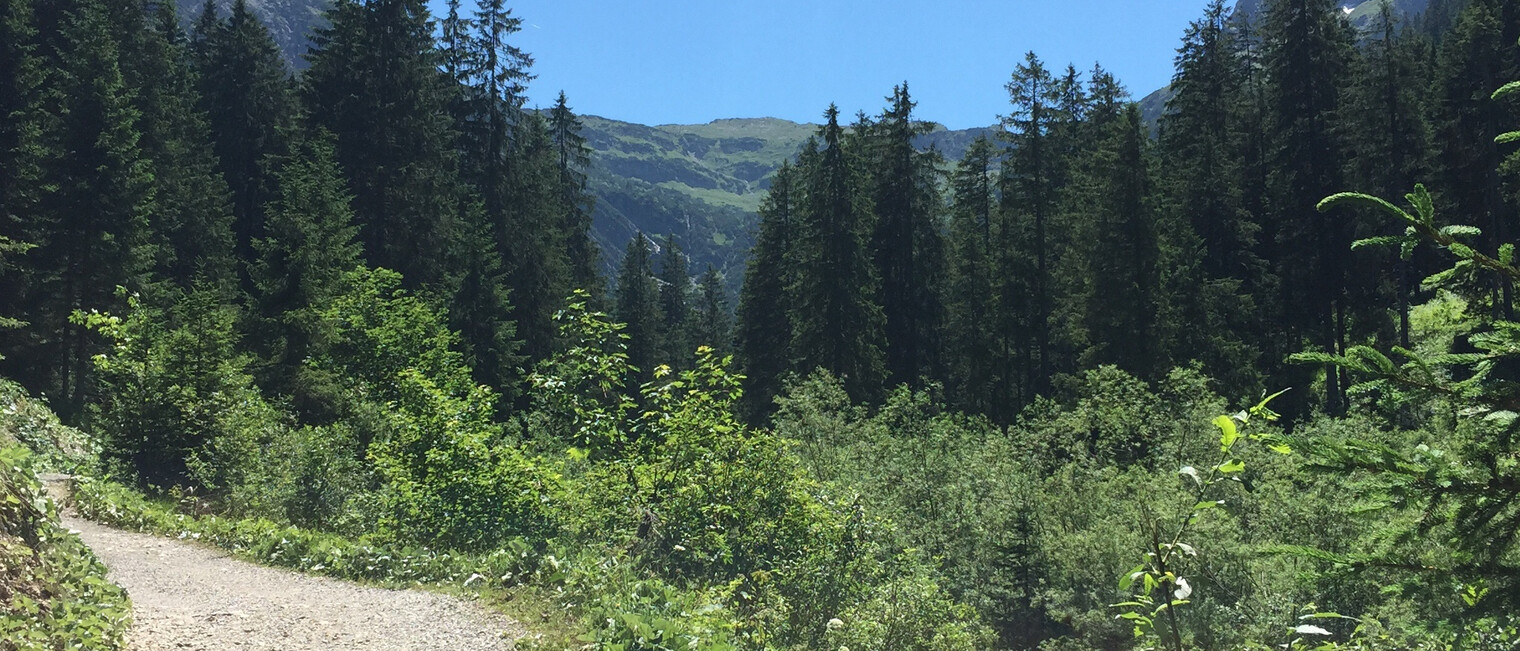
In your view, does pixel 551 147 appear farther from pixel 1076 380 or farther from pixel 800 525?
pixel 800 525

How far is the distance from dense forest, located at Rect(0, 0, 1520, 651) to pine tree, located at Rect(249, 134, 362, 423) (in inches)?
4.8

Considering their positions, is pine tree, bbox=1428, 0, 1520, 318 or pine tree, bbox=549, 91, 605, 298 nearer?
pine tree, bbox=1428, 0, 1520, 318

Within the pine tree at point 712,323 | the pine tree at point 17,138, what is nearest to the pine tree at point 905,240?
the pine tree at point 712,323

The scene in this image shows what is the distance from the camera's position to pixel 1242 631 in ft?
40.8

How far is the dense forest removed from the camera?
8094 mm

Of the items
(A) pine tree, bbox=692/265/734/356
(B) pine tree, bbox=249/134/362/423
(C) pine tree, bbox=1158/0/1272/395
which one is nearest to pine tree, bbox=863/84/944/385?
(C) pine tree, bbox=1158/0/1272/395

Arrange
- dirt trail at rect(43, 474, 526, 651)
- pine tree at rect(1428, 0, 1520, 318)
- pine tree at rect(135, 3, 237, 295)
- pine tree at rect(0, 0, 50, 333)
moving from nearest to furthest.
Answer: dirt trail at rect(43, 474, 526, 651) < pine tree at rect(0, 0, 50, 333) < pine tree at rect(1428, 0, 1520, 318) < pine tree at rect(135, 3, 237, 295)

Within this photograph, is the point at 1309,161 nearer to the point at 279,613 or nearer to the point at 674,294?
the point at 279,613

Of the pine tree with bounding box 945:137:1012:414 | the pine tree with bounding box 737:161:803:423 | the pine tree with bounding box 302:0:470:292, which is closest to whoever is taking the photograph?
the pine tree with bounding box 302:0:470:292

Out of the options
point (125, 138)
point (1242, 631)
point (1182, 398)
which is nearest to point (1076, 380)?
point (1182, 398)

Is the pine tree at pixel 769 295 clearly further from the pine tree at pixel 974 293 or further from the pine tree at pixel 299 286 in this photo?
the pine tree at pixel 299 286

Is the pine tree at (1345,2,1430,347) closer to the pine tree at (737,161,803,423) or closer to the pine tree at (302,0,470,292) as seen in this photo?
the pine tree at (737,161,803,423)

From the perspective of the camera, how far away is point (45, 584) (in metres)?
6.80

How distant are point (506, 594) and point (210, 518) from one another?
640cm
